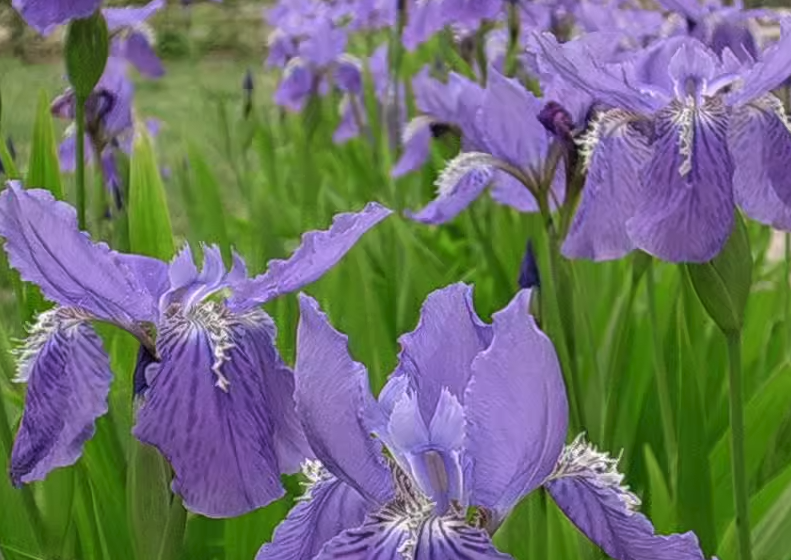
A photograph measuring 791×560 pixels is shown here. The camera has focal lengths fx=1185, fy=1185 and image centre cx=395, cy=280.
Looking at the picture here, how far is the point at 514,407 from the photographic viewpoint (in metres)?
0.63

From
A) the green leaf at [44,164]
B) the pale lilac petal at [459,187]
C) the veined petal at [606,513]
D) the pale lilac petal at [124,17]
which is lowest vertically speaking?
the pale lilac petal at [459,187]

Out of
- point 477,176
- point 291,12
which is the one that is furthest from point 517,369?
point 291,12

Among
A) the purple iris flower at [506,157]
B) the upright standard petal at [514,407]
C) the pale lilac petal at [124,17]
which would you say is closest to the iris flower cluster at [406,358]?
the upright standard petal at [514,407]

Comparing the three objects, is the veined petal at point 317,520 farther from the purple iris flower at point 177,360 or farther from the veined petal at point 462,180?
the veined petal at point 462,180

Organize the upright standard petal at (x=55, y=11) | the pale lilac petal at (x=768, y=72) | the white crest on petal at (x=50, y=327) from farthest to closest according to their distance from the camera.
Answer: the upright standard petal at (x=55, y=11), the pale lilac petal at (x=768, y=72), the white crest on petal at (x=50, y=327)

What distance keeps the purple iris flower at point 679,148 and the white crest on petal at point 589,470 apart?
0.23 meters

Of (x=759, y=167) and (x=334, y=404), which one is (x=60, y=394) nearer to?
(x=334, y=404)

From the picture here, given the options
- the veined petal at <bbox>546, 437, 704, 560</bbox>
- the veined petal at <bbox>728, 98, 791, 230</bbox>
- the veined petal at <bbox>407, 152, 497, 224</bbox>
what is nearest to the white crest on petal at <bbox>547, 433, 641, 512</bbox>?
the veined petal at <bbox>546, 437, 704, 560</bbox>

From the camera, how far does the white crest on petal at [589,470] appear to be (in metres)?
0.71

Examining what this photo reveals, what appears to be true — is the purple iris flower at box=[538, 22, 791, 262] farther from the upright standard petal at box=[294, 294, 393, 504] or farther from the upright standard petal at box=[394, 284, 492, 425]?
the upright standard petal at box=[294, 294, 393, 504]

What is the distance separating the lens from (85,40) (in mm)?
1211

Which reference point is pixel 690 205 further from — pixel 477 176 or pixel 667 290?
pixel 667 290

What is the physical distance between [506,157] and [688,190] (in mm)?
505

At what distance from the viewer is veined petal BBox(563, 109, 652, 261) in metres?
1.03
